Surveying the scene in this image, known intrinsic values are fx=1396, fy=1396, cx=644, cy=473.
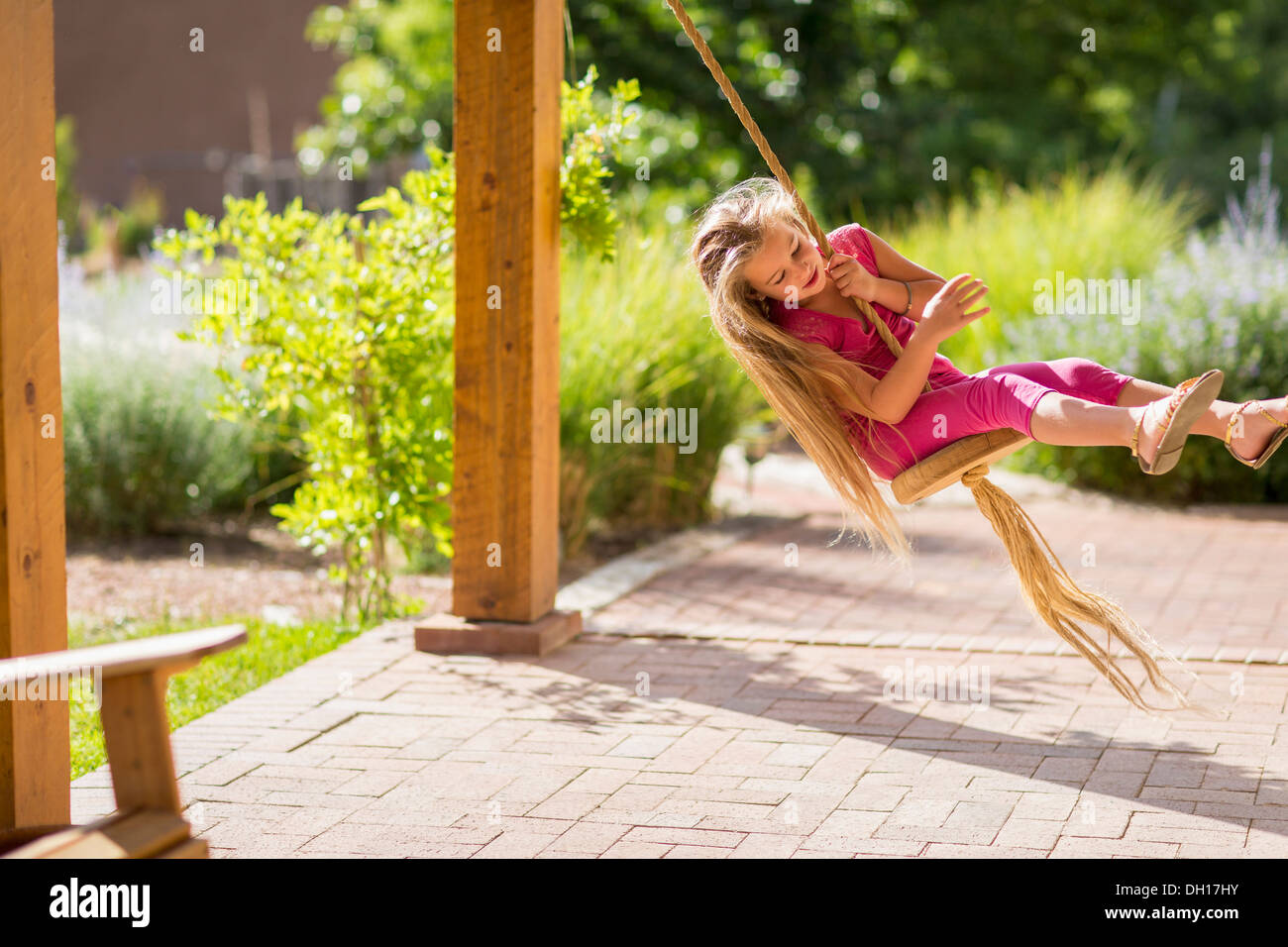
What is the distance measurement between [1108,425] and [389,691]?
94.9 inches

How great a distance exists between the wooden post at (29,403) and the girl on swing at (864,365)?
165 centimetres

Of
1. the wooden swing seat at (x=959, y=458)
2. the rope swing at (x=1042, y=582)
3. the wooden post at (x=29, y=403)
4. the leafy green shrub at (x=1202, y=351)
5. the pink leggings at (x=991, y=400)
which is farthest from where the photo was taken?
the leafy green shrub at (x=1202, y=351)

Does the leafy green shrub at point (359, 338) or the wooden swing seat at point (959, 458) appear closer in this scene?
the wooden swing seat at point (959, 458)

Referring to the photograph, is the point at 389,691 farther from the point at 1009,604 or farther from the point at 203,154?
the point at 203,154

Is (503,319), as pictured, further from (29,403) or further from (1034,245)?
(1034,245)

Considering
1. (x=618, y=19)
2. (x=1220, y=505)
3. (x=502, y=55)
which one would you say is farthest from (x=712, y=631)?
(x=618, y=19)

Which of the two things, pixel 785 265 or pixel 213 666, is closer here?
pixel 785 265

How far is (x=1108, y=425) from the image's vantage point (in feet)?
10.7

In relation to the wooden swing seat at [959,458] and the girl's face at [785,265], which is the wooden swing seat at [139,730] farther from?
the wooden swing seat at [959,458]

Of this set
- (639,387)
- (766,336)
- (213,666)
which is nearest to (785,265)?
(766,336)

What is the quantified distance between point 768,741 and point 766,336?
1.16m

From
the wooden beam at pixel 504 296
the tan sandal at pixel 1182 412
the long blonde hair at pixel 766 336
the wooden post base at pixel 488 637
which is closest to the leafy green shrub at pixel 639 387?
the wooden beam at pixel 504 296

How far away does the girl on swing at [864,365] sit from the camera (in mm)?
3498

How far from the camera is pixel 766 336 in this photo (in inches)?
146
